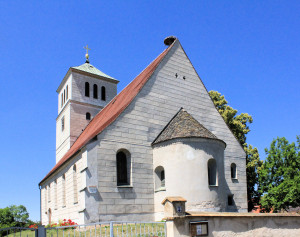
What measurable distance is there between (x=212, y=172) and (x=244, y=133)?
1396cm

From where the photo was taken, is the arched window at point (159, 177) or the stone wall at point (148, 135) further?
the arched window at point (159, 177)

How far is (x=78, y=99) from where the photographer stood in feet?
105

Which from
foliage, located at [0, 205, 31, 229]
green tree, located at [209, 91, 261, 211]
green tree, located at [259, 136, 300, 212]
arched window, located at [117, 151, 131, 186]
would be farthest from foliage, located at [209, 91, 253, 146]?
foliage, located at [0, 205, 31, 229]

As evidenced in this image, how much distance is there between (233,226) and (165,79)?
37.3 ft

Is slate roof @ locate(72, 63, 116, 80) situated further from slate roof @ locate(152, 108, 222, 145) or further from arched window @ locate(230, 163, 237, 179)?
arched window @ locate(230, 163, 237, 179)

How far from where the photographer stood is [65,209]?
22.1 metres

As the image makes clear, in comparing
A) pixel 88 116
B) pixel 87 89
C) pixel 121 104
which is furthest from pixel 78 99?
pixel 121 104

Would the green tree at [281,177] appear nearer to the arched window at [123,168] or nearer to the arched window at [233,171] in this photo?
the arched window at [233,171]

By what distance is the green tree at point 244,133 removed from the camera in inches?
1098

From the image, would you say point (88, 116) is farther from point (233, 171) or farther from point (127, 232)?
point (127, 232)

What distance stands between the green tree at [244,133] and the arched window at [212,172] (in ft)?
37.9

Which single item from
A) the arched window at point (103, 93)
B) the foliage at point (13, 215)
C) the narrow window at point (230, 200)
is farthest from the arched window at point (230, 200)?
the foliage at point (13, 215)

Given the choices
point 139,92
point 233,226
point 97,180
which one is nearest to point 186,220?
point 233,226

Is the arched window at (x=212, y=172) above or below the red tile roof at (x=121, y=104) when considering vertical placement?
below
